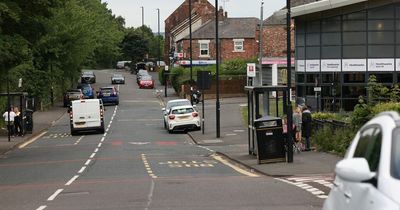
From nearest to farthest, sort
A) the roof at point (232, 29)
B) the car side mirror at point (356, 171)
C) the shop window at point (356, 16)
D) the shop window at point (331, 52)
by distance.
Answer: the car side mirror at point (356, 171), the shop window at point (356, 16), the shop window at point (331, 52), the roof at point (232, 29)

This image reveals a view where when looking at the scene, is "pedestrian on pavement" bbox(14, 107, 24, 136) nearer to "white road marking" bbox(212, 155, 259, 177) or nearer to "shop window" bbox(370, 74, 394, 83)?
"white road marking" bbox(212, 155, 259, 177)

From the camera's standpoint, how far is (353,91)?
42.4 metres

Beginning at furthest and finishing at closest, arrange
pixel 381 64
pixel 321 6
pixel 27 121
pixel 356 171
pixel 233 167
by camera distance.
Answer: pixel 27 121
pixel 321 6
pixel 381 64
pixel 233 167
pixel 356 171

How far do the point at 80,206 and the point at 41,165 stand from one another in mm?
11574

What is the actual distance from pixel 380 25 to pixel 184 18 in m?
81.6

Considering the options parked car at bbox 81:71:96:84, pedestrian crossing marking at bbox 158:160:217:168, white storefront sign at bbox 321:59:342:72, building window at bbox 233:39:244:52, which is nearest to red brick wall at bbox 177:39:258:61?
building window at bbox 233:39:244:52

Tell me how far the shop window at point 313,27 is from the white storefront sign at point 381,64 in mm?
4077

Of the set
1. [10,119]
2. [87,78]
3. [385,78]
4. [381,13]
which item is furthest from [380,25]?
[87,78]

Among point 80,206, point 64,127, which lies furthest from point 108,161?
point 64,127

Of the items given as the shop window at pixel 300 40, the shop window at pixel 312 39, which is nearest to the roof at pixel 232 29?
the shop window at pixel 300 40

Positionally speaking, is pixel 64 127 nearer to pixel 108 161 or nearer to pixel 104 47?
pixel 108 161

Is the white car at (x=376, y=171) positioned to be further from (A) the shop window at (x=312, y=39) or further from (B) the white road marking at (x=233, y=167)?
(A) the shop window at (x=312, y=39)

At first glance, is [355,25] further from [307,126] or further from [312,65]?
[307,126]

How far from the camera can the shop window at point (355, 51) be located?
41.6 metres
